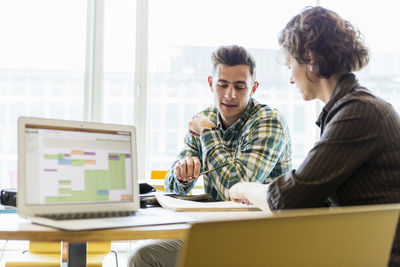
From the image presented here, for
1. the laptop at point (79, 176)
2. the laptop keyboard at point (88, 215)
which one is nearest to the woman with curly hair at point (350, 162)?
the laptop at point (79, 176)

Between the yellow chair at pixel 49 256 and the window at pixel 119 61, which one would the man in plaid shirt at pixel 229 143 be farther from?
the window at pixel 119 61

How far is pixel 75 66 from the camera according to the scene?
14.4ft

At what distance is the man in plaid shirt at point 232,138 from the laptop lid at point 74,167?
1.79 ft

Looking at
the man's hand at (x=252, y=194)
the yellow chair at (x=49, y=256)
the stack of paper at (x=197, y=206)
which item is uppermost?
the man's hand at (x=252, y=194)

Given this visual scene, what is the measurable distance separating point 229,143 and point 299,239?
146 centimetres

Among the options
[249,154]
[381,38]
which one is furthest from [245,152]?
[381,38]

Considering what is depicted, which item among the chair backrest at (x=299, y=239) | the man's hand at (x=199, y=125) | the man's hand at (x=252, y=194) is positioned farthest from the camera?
the man's hand at (x=199, y=125)

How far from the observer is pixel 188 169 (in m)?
1.97

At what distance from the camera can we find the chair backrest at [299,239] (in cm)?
72

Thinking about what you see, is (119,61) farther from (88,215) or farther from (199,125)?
(88,215)

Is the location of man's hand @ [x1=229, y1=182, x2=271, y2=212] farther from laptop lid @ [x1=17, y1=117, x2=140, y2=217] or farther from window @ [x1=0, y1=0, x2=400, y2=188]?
window @ [x1=0, y1=0, x2=400, y2=188]

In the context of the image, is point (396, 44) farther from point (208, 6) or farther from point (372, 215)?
point (372, 215)

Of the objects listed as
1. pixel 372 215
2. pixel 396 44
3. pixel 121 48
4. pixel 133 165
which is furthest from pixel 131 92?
pixel 372 215

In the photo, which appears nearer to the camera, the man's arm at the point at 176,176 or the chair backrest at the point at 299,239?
the chair backrest at the point at 299,239
